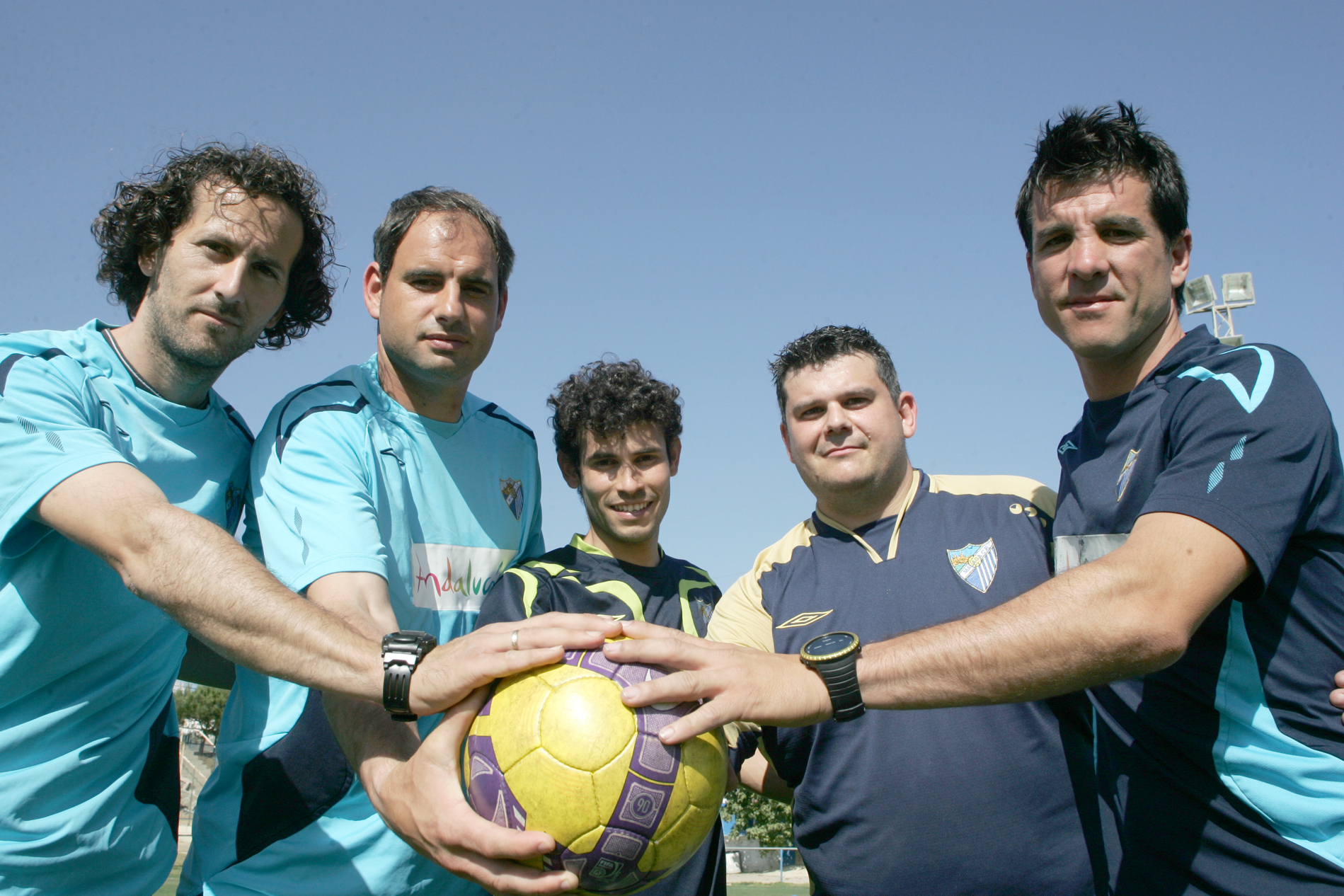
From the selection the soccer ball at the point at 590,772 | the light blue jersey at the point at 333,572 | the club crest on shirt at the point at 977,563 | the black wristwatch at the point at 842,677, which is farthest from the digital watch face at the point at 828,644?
the light blue jersey at the point at 333,572

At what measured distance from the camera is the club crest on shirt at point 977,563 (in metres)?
3.68

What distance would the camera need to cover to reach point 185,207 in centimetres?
405

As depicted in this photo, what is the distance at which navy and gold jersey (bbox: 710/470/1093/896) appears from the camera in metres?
3.30

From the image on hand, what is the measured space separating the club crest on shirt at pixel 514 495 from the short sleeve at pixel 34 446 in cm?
159

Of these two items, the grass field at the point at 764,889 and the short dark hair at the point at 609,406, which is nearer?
the short dark hair at the point at 609,406

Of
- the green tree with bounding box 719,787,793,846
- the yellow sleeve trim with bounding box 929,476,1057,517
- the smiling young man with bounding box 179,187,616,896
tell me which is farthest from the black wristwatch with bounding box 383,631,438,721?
the green tree with bounding box 719,787,793,846

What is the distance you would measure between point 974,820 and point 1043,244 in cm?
231

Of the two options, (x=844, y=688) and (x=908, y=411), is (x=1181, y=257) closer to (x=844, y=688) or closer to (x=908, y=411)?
(x=908, y=411)

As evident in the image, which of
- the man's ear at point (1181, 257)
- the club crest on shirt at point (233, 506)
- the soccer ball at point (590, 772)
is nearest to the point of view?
the soccer ball at point (590, 772)

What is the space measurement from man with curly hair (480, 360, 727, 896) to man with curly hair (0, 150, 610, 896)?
1.12 meters

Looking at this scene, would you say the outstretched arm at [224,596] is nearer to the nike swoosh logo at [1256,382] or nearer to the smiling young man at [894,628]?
the smiling young man at [894,628]

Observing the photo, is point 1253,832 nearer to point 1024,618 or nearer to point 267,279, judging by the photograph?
point 1024,618

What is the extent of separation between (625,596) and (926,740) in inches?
57.5

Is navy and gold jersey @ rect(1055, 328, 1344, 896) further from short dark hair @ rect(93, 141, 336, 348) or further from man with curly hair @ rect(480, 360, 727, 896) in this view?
short dark hair @ rect(93, 141, 336, 348)
